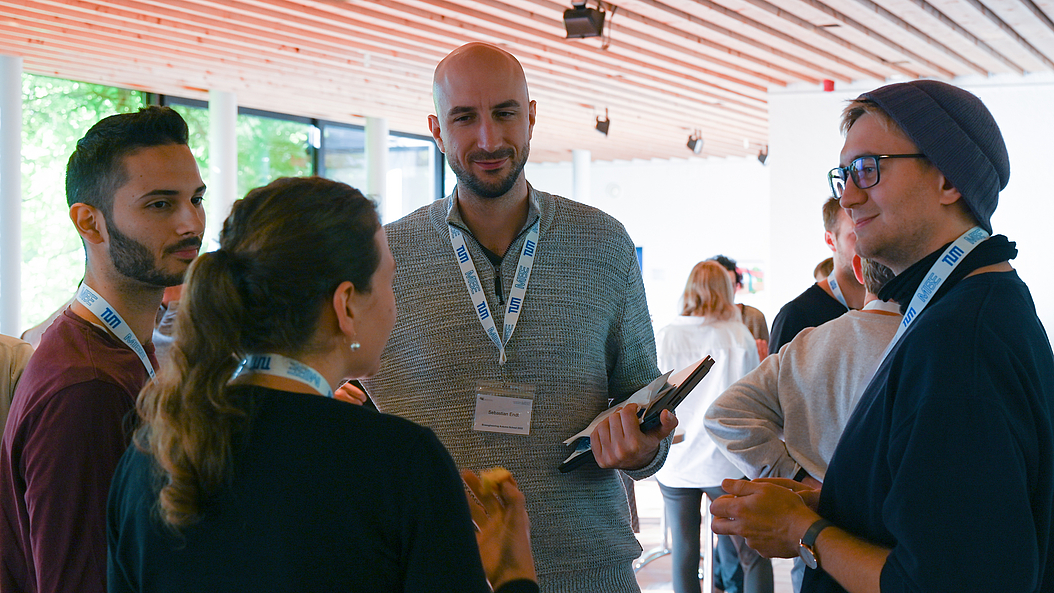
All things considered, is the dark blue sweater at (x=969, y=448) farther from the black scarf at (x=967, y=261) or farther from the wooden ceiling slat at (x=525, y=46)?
the wooden ceiling slat at (x=525, y=46)

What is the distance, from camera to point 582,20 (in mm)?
5891

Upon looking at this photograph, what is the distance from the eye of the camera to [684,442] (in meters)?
4.82

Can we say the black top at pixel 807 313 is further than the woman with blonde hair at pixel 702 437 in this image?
No

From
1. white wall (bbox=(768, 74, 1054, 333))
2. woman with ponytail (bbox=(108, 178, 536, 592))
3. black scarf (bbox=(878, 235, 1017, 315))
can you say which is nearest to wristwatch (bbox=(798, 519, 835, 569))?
black scarf (bbox=(878, 235, 1017, 315))

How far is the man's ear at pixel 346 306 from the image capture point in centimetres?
123

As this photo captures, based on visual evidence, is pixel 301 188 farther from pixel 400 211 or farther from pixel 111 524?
pixel 400 211

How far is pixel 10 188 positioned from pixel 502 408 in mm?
7903

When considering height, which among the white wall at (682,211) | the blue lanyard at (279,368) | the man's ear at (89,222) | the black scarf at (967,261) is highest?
the white wall at (682,211)

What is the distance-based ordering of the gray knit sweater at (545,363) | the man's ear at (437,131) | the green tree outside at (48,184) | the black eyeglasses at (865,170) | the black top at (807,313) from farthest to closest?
the green tree outside at (48,184) → the black top at (807,313) → the man's ear at (437,131) → the gray knit sweater at (545,363) → the black eyeglasses at (865,170)

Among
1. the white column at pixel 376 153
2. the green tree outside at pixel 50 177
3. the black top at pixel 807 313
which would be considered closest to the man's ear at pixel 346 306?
the black top at pixel 807 313

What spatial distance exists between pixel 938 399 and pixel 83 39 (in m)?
7.85

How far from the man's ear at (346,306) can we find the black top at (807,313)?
8.76 feet

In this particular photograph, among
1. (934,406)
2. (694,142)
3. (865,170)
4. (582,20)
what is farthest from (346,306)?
(694,142)

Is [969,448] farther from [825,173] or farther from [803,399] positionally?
[825,173]
